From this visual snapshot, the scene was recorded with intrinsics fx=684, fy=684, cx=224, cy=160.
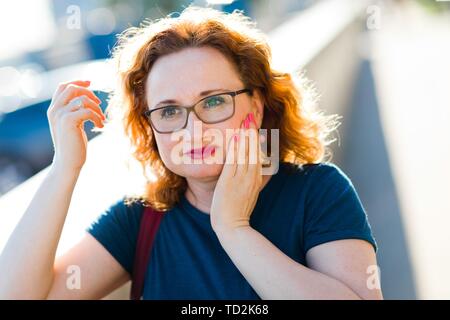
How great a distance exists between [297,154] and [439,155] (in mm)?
4537

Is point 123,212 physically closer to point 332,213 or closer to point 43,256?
point 43,256

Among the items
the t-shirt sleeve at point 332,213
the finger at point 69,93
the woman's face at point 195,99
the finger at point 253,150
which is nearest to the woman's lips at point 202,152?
the woman's face at point 195,99

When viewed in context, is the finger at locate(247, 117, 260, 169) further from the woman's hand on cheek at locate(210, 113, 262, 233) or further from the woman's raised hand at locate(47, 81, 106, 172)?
the woman's raised hand at locate(47, 81, 106, 172)

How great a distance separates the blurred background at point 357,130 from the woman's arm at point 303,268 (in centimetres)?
75

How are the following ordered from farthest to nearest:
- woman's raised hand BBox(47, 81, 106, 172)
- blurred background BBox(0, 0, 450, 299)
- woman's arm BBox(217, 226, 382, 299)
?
blurred background BBox(0, 0, 450, 299), woman's raised hand BBox(47, 81, 106, 172), woman's arm BBox(217, 226, 382, 299)

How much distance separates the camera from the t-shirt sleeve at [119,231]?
2.57 m

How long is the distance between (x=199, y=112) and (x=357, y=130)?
5.81m

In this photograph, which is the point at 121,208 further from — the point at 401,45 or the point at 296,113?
the point at 401,45

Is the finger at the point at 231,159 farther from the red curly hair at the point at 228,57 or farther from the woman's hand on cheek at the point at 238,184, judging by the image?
the red curly hair at the point at 228,57

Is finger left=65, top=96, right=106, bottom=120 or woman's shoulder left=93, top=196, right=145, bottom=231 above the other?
finger left=65, top=96, right=106, bottom=120

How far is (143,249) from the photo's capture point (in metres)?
2.58

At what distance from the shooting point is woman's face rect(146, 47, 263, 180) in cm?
240

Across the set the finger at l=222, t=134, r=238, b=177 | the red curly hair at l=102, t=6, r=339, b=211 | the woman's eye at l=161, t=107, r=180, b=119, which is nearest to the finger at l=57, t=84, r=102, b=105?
the red curly hair at l=102, t=6, r=339, b=211

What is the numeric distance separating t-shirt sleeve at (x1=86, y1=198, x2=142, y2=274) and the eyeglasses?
1.25 feet
